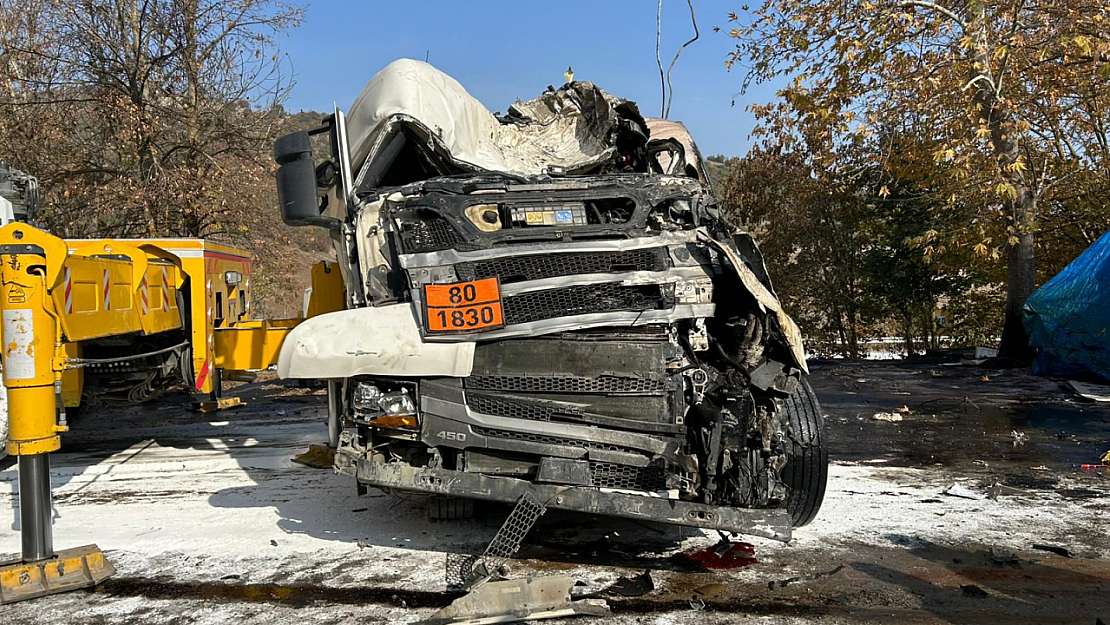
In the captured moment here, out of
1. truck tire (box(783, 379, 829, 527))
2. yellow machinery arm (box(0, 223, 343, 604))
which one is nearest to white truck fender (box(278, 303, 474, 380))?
yellow machinery arm (box(0, 223, 343, 604))

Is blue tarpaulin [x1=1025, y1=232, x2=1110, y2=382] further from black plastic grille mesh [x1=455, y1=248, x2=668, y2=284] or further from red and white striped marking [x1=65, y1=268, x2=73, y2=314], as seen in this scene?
red and white striped marking [x1=65, y1=268, x2=73, y2=314]

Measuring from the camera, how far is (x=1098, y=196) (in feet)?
50.9

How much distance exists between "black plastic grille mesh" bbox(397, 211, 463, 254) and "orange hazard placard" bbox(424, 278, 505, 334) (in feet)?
0.80

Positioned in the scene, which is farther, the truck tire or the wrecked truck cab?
the truck tire

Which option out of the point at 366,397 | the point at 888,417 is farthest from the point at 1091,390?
the point at 366,397

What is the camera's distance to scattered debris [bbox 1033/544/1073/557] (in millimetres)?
4673

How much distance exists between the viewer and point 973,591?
412 cm

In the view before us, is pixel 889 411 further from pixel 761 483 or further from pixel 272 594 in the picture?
pixel 272 594

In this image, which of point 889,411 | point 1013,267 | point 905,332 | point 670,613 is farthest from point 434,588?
point 905,332

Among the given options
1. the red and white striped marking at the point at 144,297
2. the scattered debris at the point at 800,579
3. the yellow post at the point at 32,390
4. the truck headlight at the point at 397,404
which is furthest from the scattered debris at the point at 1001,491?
the red and white striped marking at the point at 144,297

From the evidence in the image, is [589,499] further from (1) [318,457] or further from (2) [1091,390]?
(2) [1091,390]

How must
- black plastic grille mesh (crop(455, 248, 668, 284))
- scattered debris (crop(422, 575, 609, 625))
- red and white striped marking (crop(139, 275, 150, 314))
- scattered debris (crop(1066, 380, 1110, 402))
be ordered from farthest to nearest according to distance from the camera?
scattered debris (crop(1066, 380, 1110, 402)) → red and white striped marking (crop(139, 275, 150, 314)) → black plastic grille mesh (crop(455, 248, 668, 284)) → scattered debris (crop(422, 575, 609, 625))

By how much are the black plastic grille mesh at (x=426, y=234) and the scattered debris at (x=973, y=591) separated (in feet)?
9.84

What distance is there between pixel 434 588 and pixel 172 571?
4.81 feet
